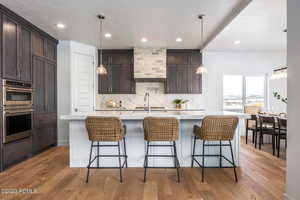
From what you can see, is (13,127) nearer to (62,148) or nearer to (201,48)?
(62,148)

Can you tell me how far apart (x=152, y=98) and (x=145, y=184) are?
10.9 feet

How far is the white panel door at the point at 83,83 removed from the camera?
15.0 ft

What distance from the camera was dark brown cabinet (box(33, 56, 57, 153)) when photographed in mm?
3645

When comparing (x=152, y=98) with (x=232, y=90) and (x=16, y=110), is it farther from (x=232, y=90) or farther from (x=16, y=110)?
(x=16, y=110)

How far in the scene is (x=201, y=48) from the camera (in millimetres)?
5102

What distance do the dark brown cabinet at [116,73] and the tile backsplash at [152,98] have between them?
275mm

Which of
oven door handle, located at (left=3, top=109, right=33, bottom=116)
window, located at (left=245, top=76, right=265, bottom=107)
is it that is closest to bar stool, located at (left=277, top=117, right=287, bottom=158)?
window, located at (left=245, top=76, right=265, bottom=107)

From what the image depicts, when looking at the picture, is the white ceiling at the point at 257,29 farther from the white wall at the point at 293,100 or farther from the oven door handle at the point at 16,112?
the oven door handle at the point at 16,112

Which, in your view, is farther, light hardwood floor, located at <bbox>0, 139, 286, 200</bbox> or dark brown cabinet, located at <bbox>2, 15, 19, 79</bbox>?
dark brown cabinet, located at <bbox>2, 15, 19, 79</bbox>

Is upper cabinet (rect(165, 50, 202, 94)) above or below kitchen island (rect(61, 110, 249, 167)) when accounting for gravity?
above

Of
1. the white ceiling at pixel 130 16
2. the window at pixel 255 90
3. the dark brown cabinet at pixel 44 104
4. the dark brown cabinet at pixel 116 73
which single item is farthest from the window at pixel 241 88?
the dark brown cabinet at pixel 44 104

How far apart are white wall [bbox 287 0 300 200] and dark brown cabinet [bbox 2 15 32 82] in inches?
156

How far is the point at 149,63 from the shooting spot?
506 cm

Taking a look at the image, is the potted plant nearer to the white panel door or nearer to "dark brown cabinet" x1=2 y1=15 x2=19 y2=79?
the white panel door
